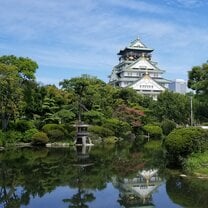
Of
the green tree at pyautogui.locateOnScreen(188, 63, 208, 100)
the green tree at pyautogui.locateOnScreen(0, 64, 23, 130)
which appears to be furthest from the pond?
the green tree at pyautogui.locateOnScreen(0, 64, 23, 130)

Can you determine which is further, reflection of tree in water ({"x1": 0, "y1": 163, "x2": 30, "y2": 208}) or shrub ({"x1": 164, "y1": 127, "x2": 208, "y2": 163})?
shrub ({"x1": 164, "y1": 127, "x2": 208, "y2": 163})

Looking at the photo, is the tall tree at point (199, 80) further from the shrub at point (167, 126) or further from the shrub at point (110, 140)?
the shrub at point (167, 126)

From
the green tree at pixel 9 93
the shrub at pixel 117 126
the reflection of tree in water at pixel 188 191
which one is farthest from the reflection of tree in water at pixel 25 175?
the shrub at pixel 117 126

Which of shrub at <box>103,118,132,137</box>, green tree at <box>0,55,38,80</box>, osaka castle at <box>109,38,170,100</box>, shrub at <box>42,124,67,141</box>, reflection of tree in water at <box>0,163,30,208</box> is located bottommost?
reflection of tree in water at <box>0,163,30,208</box>

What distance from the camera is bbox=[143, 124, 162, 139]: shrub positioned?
1952 inches

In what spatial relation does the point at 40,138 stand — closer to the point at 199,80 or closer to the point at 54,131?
the point at 54,131

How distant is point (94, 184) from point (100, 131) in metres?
23.2

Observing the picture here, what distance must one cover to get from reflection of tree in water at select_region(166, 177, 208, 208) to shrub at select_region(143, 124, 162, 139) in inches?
1229

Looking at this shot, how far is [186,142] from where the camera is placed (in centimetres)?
2028

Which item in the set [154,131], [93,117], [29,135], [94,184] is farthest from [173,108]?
[94,184]

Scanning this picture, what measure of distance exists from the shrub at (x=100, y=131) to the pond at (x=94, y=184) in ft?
46.5

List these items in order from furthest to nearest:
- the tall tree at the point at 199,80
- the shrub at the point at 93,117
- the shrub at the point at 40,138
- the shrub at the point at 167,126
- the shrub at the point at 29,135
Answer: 1. the shrub at the point at 167,126
2. the shrub at the point at 93,117
3. the shrub at the point at 29,135
4. the shrub at the point at 40,138
5. the tall tree at the point at 199,80

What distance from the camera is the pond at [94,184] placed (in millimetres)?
14219

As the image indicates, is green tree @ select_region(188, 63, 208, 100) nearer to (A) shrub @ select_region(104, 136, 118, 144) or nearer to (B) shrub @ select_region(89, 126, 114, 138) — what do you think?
(A) shrub @ select_region(104, 136, 118, 144)
